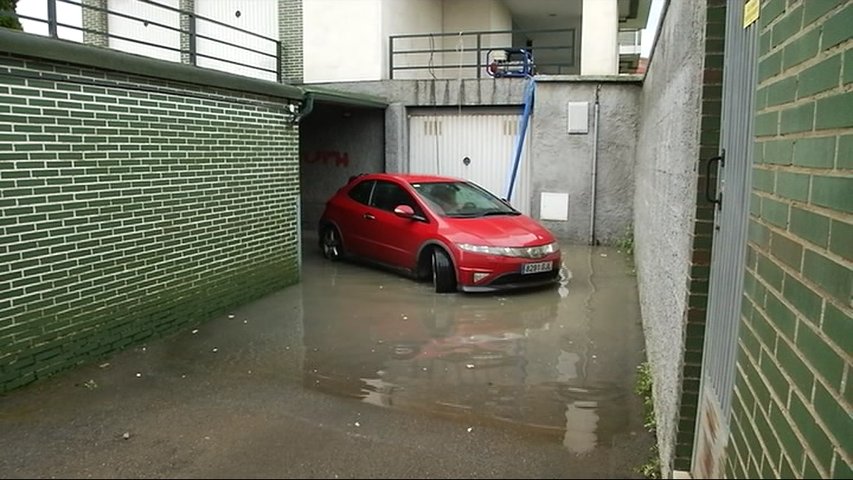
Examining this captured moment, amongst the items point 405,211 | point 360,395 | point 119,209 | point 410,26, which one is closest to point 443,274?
point 405,211

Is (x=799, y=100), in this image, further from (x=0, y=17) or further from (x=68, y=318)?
(x=0, y=17)

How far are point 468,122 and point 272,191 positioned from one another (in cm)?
586

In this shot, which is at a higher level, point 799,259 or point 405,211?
point 799,259

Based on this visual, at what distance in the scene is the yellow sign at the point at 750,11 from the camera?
96.2 inches

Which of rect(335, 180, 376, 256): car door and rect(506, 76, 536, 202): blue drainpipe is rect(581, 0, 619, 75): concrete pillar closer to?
rect(506, 76, 536, 202): blue drainpipe

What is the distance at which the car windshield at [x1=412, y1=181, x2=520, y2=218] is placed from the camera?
9184 millimetres

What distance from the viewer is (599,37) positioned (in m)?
13.7

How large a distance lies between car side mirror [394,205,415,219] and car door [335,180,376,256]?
0.86 metres

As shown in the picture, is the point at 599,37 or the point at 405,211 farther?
the point at 599,37

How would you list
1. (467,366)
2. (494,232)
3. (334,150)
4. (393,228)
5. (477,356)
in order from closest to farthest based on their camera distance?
(467,366) < (477,356) < (494,232) < (393,228) < (334,150)

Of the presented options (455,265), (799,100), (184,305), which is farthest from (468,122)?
(799,100)

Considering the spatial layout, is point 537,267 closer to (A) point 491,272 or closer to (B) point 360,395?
(A) point 491,272

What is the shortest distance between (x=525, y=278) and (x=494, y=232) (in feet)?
2.20

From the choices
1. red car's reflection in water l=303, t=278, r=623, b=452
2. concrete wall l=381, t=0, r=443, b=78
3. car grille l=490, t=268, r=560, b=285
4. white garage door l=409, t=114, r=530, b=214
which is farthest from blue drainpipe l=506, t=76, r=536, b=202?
red car's reflection in water l=303, t=278, r=623, b=452
